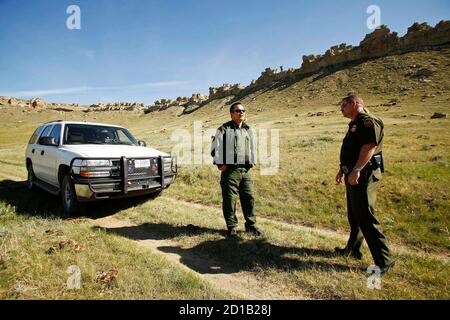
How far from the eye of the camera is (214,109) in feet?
282

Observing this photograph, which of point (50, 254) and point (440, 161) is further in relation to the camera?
point (440, 161)

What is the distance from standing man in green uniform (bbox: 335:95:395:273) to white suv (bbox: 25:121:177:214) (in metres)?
4.27

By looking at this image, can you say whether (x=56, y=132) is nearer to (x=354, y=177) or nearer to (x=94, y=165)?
(x=94, y=165)

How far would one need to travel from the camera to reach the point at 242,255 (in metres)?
4.14

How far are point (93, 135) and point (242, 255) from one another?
5.14 meters

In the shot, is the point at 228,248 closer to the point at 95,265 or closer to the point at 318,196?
the point at 95,265

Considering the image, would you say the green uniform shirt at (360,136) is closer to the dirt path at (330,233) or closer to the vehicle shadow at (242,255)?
the vehicle shadow at (242,255)

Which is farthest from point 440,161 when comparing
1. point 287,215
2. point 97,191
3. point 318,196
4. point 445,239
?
point 97,191

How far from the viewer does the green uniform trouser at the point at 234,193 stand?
4.77 meters

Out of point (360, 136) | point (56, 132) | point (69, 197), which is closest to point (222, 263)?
point (360, 136)

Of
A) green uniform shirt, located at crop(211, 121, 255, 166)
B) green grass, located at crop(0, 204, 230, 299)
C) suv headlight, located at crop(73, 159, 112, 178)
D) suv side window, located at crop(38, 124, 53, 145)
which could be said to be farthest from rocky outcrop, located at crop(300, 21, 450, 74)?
green grass, located at crop(0, 204, 230, 299)

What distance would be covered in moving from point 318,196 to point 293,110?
4759 cm

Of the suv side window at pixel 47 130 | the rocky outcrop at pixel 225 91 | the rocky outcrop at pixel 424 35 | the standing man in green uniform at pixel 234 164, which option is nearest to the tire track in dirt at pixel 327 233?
the standing man in green uniform at pixel 234 164

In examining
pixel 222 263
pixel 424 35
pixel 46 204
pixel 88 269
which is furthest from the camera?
pixel 424 35
